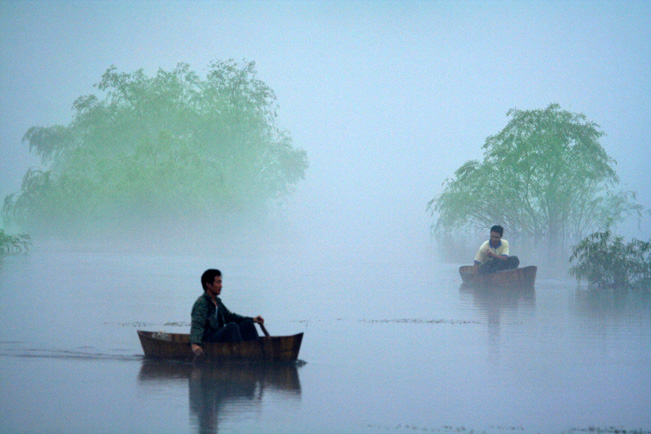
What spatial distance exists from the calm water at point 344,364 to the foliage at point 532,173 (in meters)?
24.3

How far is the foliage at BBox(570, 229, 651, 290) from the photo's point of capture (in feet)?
90.8

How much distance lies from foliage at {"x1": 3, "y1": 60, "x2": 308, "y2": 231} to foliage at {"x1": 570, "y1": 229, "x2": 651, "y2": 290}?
1588 inches

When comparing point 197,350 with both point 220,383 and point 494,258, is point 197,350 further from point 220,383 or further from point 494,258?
point 494,258

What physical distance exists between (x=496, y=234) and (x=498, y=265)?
1202mm

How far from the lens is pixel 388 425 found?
10.6 metres

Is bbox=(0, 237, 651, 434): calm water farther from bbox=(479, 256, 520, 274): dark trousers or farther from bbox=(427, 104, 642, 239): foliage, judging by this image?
bbox=(427, 104, 642, 239): foliage

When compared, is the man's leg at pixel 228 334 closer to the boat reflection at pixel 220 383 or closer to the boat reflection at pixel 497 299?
the boat reflection at pixel 220 383

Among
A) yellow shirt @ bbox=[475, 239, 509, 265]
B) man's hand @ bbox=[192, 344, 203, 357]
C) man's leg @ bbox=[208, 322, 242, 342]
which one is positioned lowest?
man's hand @ bbox=[192, 344, 203, 357]

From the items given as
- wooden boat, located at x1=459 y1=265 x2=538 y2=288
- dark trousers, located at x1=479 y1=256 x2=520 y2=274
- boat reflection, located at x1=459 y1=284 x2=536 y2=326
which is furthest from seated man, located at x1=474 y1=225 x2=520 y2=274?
boat reflection, located at x1=459 y1=284 x2=536 y2=326

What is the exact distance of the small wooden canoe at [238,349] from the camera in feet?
43.0

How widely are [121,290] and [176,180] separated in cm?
4145

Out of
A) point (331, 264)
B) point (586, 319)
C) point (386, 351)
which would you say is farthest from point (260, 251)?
point (386, 351)

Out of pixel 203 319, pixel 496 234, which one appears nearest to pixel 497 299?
pixel 496 234

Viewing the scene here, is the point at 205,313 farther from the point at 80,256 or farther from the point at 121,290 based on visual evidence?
the point at 80,256
